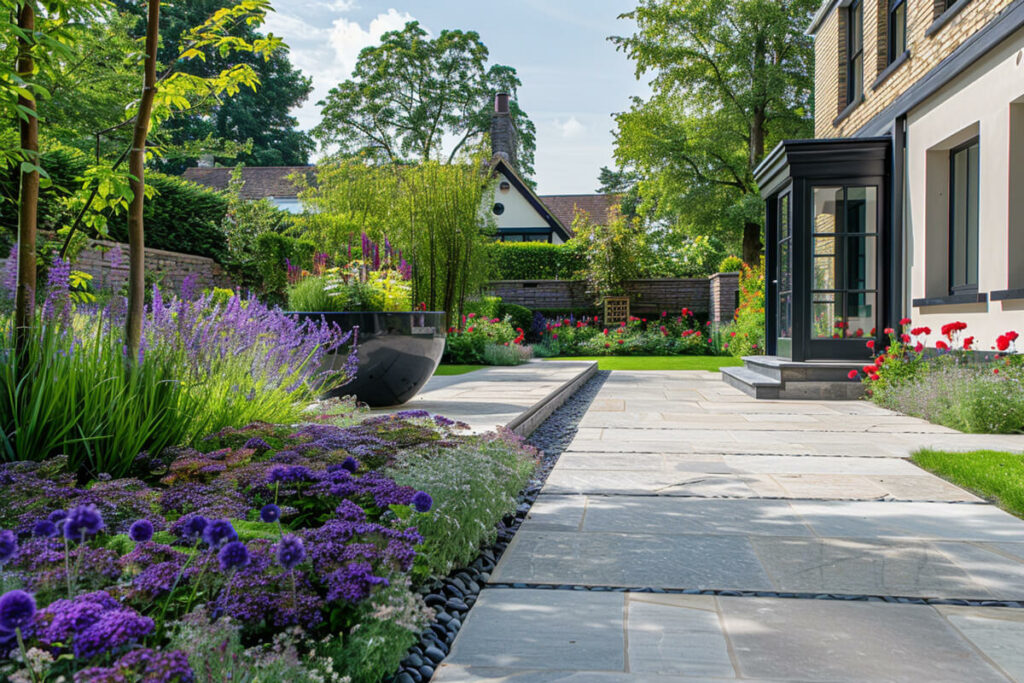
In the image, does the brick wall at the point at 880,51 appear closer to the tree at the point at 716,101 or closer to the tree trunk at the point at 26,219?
the tree at the point at 716,101

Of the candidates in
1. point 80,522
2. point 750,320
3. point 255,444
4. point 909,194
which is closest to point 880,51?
point 909,194

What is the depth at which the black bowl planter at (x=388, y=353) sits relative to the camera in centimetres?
515

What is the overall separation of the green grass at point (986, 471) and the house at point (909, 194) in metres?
2.27

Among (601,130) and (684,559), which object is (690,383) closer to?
(684,559)

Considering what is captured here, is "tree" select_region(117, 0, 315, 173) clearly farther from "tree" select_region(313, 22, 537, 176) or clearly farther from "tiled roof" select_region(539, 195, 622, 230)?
"tiled roof" select_region(539, 195, 622, 230)

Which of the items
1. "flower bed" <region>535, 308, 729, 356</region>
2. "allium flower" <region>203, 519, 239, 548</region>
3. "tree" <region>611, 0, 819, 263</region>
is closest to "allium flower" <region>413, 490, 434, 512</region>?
"allium flower" <region>203, 519, 239, 548</region>

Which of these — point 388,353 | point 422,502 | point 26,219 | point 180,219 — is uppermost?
point 180,219

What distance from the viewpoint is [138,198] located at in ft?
9.14

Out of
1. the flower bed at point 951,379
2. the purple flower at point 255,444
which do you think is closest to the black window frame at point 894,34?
the flower bed at point 951,379

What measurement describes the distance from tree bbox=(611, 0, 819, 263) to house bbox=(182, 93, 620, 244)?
14.0ft

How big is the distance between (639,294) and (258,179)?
18935 mm

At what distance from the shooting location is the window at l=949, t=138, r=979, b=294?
675 centimetres

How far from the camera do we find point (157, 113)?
323 centimetres

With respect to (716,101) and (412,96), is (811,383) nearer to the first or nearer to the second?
(716,101)
